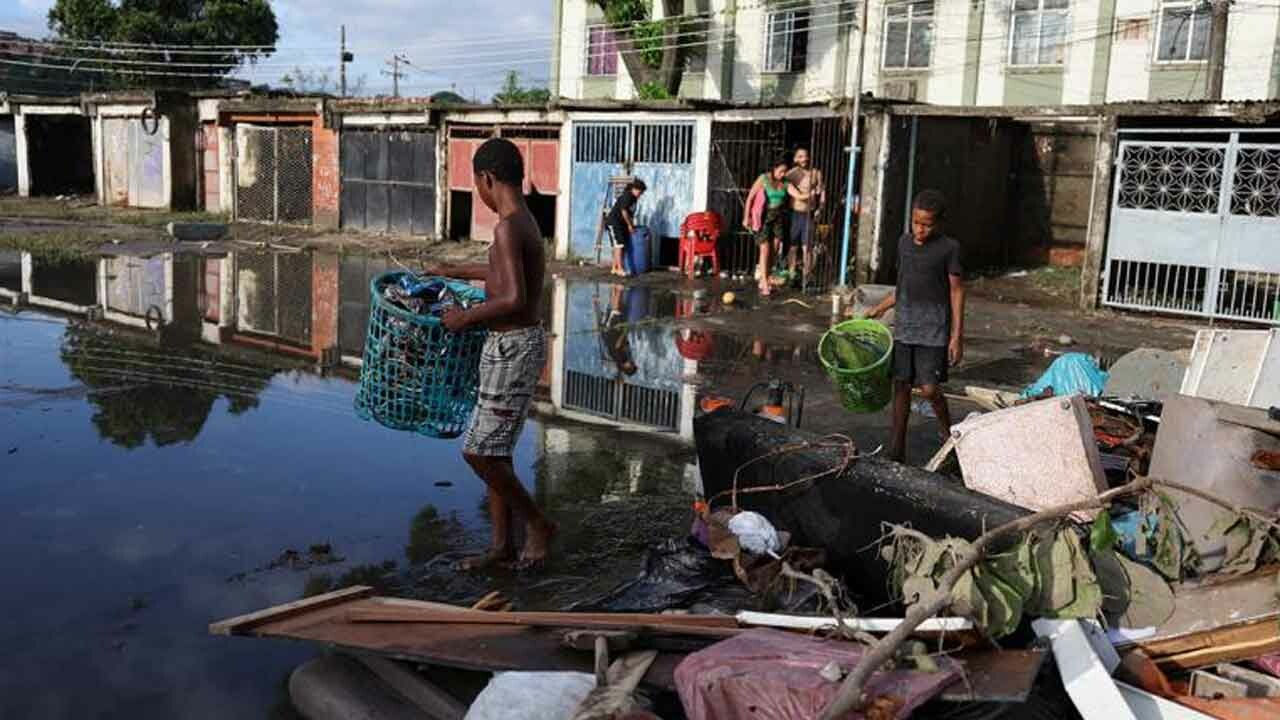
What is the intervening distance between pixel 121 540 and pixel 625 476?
2.73m

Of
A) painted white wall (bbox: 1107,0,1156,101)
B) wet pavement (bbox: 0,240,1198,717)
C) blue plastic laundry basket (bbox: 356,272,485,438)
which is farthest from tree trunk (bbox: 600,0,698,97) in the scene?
blue plastic laundry basket (bbox: 356,272,485,438)

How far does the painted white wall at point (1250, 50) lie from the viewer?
1992 cm

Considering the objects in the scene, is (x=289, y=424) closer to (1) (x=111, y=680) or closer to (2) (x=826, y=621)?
(1) (x=111, y=680)

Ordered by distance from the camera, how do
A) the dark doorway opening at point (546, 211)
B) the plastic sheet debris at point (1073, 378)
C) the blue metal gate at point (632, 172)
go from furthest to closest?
the dark doorway opening at point (546, 211)
the blue metal gate at point (632, 172)
the plastic sheet debris at point (1073, 378)

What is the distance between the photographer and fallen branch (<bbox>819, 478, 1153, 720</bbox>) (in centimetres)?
279

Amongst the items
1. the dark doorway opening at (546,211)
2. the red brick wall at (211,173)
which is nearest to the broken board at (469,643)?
the dark doorway opening at (546,211)

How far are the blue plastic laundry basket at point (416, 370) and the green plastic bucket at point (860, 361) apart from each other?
2.55 m

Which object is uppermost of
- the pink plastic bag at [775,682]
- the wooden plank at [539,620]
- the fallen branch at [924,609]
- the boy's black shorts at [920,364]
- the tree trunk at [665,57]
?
the tree trunk at [665,57]

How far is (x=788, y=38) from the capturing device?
26.7m

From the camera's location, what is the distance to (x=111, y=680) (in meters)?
3.73

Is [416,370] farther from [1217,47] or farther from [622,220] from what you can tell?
[1217,47]

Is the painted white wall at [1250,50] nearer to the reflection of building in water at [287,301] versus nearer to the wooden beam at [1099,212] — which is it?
the wooden beam at [1099,212]

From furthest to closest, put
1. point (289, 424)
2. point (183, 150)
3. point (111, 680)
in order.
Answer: point (183, 150), point (289, 424), point (111, 680)

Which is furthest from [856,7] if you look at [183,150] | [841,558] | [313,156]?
[841,558]
